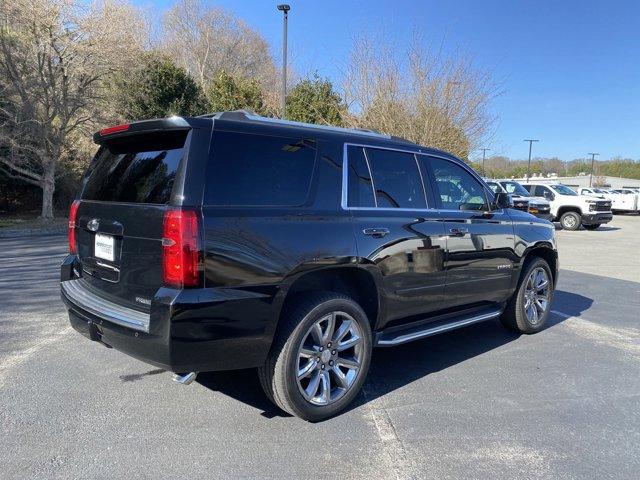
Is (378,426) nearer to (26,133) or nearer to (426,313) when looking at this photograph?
(426,313)

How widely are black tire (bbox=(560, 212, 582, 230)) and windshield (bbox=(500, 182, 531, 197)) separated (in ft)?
5.47

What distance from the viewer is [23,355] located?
4.46 m

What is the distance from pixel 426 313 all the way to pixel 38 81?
1686 cm

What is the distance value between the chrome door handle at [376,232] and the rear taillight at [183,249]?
1287 millimetres

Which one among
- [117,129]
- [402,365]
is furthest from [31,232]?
[402,365]

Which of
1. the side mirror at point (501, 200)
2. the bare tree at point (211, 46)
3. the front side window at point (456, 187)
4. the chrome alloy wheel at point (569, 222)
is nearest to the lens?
the front side window at point (456, 187)

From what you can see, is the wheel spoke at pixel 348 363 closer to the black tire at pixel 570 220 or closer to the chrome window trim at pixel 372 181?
the chrome window trim at pixel 372 181

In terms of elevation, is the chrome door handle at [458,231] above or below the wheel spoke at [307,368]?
above

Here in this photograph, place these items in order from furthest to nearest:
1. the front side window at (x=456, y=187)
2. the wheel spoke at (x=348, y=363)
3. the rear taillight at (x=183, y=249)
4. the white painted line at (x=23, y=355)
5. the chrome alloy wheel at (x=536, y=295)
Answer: the chrome alloy wheel at (x=536, y=295) → the front side window at (x=456, y=187) → the white painted line at (x=23, y=355) → the wheel spoke at (x=348, y=363) → the rear taillight at (x=183, y=249)

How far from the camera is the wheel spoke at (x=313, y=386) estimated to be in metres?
3.38

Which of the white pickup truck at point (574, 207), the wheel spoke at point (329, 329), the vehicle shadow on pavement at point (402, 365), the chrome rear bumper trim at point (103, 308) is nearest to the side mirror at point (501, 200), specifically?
the vehicle shadow on pavement at point (402, 365)

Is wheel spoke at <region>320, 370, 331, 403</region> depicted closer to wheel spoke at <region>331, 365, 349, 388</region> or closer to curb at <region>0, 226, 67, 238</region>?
wheel spoke at <region>331, 365, 349, 388</region>

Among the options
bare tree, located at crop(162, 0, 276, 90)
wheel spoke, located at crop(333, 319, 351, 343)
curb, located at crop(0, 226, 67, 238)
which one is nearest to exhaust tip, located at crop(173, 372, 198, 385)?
wheel spoke, located at crop(333, 319, 351, 343)

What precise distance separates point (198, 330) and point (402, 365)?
2.29m
